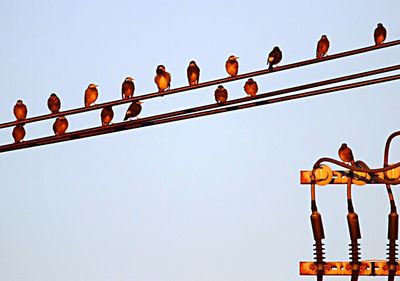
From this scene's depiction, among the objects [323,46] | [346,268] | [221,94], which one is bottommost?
[346,268]

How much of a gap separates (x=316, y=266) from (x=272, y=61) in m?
0.60

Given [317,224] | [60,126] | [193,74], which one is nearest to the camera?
[317,224]

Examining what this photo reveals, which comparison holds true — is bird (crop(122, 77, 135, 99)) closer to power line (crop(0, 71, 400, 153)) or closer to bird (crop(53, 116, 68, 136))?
bird (crop(53, 116, 68, 136))

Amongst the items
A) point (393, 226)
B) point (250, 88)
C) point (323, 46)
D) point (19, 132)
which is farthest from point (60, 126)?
point (393, 226)

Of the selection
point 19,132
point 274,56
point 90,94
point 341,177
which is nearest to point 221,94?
point 274,56

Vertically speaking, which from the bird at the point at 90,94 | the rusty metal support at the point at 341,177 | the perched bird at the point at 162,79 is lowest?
the rusty metal support at the point at 341,177

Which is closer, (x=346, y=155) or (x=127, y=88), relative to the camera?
(x=346, y=155)

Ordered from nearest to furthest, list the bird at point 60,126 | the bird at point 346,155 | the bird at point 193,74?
the bird at point 346,155, the bird at point 60,126, the bird at point 193,74

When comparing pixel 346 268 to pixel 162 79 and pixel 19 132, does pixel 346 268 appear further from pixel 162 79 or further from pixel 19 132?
pixel 19 132

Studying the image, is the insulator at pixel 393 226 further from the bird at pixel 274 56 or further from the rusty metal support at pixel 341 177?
the bird at pixel 274 56

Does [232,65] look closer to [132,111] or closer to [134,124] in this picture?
[132,111]

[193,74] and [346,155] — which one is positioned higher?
[193,74]

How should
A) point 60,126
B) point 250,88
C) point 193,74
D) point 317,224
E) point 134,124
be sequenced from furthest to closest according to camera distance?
point 250,88 < point 193,74 < point 60,126 < point 134,124 < point 317,224

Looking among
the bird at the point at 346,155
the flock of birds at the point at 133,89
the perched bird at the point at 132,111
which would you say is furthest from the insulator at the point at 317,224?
the perched bird at the point at 132,111
